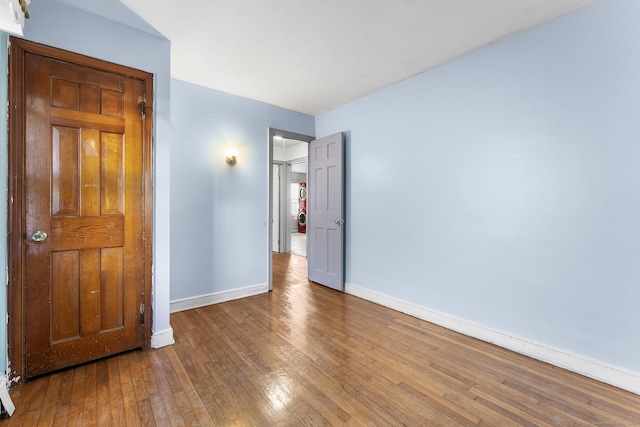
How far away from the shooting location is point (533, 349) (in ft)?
7.28

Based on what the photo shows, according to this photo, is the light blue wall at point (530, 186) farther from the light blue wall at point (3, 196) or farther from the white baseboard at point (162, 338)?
the light blue wall at point (3, 196)

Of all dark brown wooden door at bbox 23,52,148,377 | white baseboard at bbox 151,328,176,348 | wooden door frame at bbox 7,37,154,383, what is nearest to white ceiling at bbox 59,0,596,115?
wooden door frame at bbox 7,37,154,383

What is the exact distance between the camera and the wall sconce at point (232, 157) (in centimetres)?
352

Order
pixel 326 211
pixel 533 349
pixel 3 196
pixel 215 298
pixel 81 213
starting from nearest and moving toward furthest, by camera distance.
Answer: pixel 3 196, pixel 81 213, pixel 533 349, pixel 215 298, pixel 326 211

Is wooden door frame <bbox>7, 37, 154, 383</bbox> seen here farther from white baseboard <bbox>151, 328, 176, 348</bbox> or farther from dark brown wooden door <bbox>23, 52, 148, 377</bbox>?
white baseboard <bbox>151, 328, 176, 348</bbox>

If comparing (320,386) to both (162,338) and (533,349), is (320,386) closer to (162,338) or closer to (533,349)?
(162,338)

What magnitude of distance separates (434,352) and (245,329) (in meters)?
1.75

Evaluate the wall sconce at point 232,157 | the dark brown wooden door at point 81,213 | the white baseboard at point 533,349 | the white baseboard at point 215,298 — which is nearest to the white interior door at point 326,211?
the white baseboard at point 215,298

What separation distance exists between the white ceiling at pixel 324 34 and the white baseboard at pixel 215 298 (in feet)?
8.50

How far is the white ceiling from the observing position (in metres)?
2.01

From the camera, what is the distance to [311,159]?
173 inches

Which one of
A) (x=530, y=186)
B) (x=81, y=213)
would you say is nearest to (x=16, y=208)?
(x=81, y=213)

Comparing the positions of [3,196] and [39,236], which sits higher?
[3,196]

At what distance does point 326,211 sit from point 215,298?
75.6 inches
